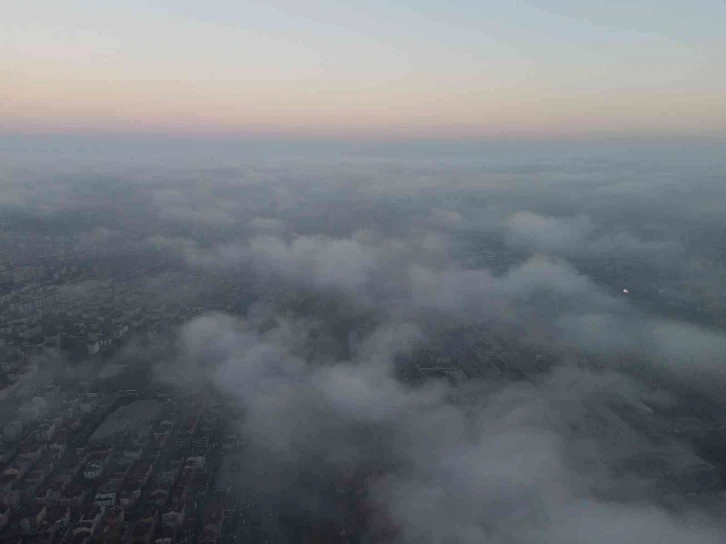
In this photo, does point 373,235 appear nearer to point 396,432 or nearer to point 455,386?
point 455,386

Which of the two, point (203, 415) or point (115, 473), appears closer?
point (115, 473)

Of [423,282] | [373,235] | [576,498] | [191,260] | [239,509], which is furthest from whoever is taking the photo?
[373,235]

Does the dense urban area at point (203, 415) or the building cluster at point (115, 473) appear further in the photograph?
the dense urban area at point (203, 415)

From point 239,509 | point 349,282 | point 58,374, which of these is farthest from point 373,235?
point 239,509

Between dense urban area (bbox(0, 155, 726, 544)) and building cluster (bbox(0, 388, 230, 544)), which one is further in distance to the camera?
dense urban area (bbox(0, 155, 726, 544))

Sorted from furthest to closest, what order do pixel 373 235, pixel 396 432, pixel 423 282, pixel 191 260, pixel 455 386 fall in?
1. pixel 373 235
2. pixel 191 260
3. pixel 423 282
4. pixel 455 386
5. pixel 396 432

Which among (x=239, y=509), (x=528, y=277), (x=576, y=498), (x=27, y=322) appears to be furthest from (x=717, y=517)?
(x=27, y=322)

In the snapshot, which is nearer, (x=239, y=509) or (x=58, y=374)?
(x=239, y=509)

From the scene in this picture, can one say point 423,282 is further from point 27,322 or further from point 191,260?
point 27,322

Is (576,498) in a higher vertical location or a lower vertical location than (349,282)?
higher
